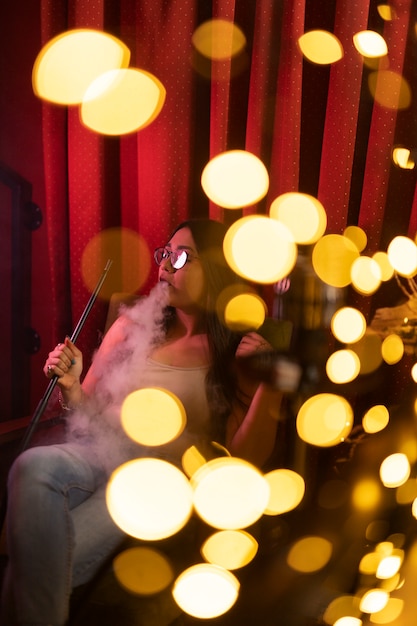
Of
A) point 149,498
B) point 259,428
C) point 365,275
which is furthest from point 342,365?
point 149,498

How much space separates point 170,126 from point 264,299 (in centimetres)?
67

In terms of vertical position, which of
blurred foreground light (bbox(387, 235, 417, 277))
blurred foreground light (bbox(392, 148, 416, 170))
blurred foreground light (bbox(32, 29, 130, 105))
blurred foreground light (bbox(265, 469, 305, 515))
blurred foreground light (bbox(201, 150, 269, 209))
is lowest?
blurred foreground light (bbox(265, 469, 305, 515))

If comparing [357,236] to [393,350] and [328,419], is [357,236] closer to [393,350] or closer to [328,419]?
[393,350]

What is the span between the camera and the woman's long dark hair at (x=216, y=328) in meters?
1.46

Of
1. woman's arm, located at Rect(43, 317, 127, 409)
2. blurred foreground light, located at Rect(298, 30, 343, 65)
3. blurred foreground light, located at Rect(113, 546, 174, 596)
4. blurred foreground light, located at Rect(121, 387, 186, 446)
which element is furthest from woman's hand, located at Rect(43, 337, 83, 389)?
blurred foreground light, located at Rect(298, 30, 343, 65)

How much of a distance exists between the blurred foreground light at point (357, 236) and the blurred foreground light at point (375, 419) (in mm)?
518

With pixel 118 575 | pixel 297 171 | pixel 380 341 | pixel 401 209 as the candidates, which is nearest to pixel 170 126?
pixel 297 171

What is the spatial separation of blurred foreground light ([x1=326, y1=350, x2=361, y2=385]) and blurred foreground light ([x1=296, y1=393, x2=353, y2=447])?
61mm

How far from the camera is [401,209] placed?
5.95 ft

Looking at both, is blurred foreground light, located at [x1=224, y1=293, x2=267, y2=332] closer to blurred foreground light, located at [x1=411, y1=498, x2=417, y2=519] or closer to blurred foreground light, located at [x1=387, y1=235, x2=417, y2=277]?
blurred foreground light, located at [x1=387, y1=235, x2=417, y2=277]

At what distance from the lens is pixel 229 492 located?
1525mm

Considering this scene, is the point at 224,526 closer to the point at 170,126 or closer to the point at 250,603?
the point at 250,603

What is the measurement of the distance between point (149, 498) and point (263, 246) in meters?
0.88

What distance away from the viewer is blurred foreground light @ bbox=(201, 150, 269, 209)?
182cm
